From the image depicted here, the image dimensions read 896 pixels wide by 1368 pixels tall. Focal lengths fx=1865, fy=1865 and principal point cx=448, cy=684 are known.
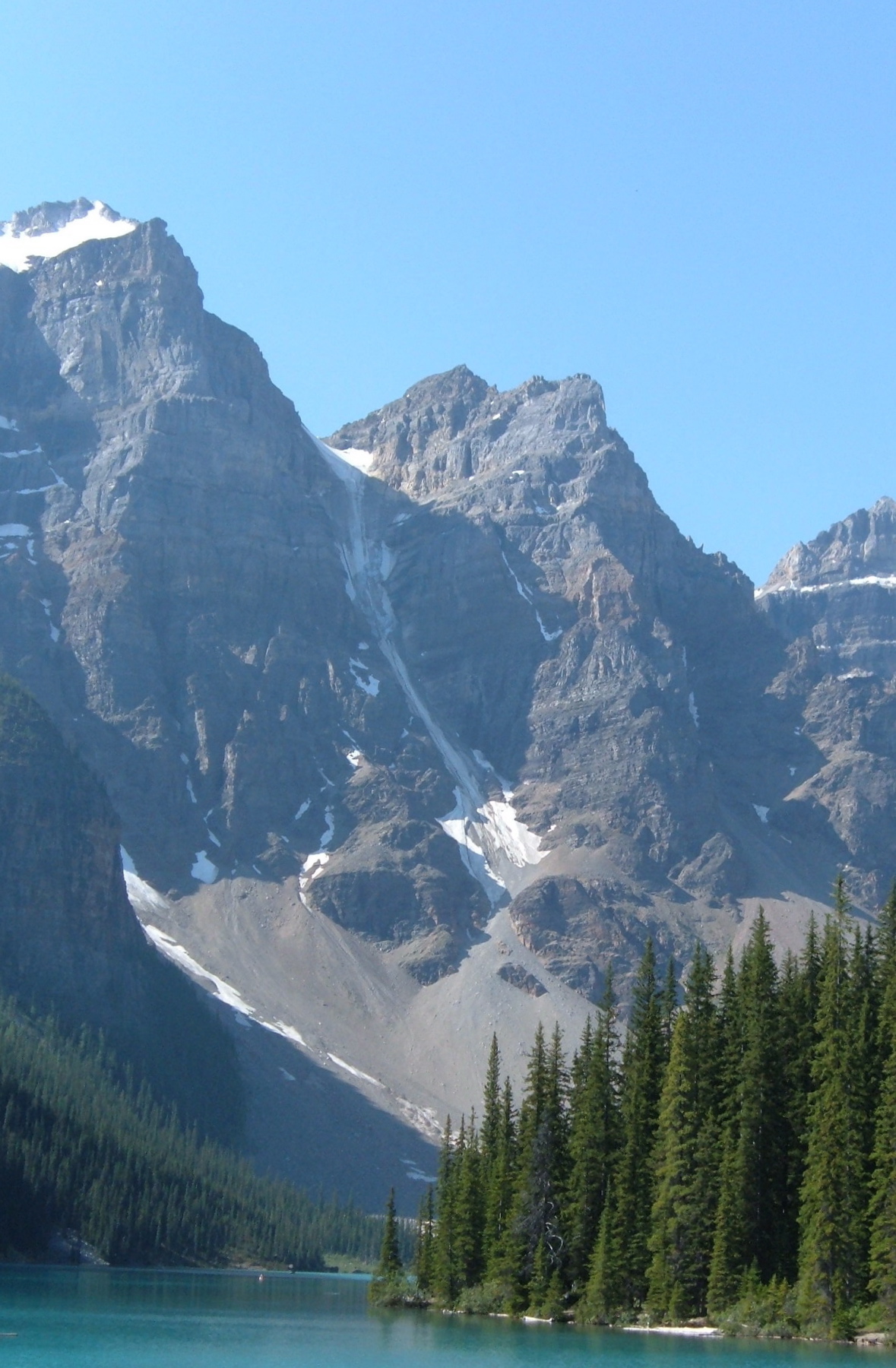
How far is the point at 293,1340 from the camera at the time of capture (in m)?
93.8

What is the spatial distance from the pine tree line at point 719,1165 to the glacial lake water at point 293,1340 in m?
3.34

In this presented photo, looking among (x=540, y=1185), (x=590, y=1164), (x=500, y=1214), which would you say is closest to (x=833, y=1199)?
(x=590, y=1164)

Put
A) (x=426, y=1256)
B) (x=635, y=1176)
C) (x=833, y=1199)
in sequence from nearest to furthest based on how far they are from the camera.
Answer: (x=833, y=1199)
(x=635, y=1176)
(x=426, y=1256)

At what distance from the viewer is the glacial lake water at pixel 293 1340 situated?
250 feet

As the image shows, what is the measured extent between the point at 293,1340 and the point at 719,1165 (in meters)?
23.1

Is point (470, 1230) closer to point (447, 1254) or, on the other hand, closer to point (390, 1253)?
point (447, 1254)

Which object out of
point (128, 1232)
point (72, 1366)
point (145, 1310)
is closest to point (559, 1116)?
point (145, 1310)

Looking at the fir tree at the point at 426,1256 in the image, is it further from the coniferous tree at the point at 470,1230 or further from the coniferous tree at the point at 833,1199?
the coniferous tree at the point at 833,1199

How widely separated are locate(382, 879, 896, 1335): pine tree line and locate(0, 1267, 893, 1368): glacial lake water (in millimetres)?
3342

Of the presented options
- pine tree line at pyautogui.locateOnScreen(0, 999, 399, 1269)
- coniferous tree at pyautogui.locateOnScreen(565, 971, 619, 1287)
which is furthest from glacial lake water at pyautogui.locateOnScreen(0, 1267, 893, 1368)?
pine tree line at pyautogui.locateOnScreen(0, 999, 399, 1269)

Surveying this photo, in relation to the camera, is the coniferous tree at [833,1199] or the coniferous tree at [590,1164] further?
the coniferous tree at [590,1164]

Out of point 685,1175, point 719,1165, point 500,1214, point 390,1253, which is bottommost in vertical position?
point 390,1253

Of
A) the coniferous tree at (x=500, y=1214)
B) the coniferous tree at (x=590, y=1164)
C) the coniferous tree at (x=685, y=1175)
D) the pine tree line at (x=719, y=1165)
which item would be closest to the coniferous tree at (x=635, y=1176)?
the pine tree line at (x=719, y=1165)

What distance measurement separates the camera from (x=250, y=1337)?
306 ft
